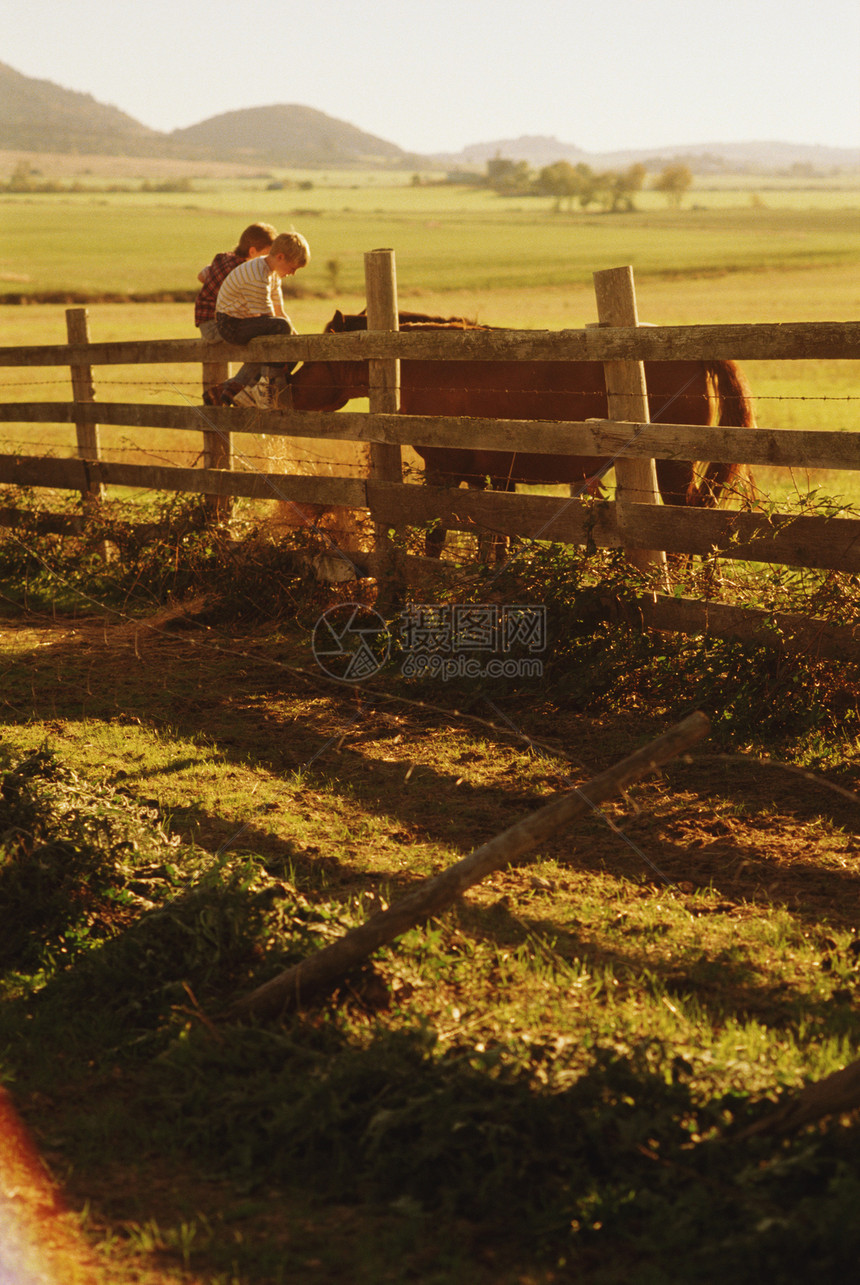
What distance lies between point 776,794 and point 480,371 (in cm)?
447

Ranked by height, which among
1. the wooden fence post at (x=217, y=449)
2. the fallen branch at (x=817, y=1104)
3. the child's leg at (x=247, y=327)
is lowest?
the fallen branch at (x=817, y=1104)

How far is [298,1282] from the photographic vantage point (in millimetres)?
2248

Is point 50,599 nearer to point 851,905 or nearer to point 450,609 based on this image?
point 450,609

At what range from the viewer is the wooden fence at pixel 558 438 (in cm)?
518

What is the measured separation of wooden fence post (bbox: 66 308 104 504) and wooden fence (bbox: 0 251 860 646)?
85 cm

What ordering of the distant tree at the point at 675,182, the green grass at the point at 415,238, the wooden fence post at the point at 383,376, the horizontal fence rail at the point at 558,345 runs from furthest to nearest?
the distant tree at the point at 675,182 → the green grass at the point at 415,238 → the wooden fence post at the point at 383,376 → the horizontal fence rail at the point at 558,345

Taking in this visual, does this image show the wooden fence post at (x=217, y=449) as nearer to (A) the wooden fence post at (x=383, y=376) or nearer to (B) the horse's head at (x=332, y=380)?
(B) the horse's head at (x=332, y=380)

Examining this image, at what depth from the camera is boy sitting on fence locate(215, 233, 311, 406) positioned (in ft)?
25.5

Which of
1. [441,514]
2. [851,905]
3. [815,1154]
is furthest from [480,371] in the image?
[815,1154]

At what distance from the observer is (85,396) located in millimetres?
9492

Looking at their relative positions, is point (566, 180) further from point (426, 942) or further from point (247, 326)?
point (426, 942)

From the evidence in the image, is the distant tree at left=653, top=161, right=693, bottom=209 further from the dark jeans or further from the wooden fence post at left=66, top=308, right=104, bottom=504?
the dark jeans

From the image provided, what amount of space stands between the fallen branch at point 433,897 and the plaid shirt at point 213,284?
622cm

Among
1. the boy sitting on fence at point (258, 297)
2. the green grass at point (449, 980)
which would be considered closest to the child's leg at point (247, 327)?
the boy sitting on fence at point (258, 297)
